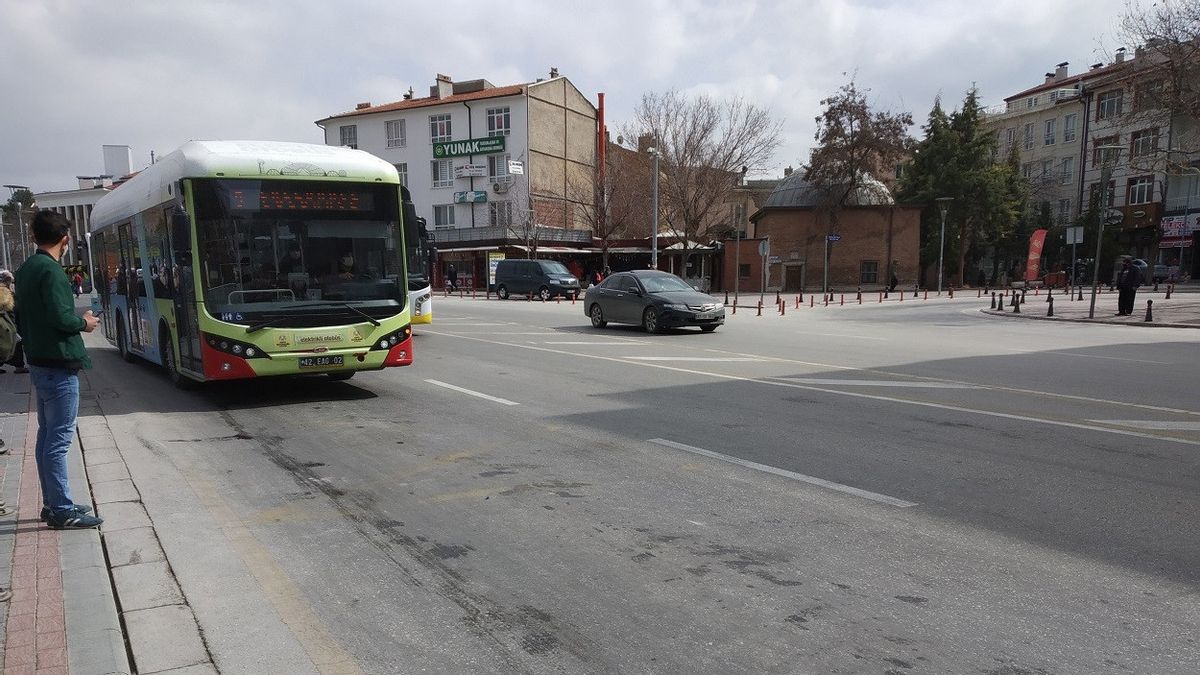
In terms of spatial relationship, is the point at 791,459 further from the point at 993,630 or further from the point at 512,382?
the point at 512,382

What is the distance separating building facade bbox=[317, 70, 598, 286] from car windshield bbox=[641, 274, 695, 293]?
32043mm

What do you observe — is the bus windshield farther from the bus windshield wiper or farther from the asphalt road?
the asphalt road

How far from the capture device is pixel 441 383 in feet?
35.1

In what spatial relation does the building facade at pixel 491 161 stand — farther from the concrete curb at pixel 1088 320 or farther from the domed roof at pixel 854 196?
the concrete curb at pixel 1088 320

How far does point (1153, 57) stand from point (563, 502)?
1170 inches

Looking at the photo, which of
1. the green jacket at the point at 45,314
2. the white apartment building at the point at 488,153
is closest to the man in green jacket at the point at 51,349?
the green jacket at the point at 45,314

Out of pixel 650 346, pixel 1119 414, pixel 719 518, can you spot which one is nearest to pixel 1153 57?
pixel 650 346

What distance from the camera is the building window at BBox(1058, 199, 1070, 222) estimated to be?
60391 mm

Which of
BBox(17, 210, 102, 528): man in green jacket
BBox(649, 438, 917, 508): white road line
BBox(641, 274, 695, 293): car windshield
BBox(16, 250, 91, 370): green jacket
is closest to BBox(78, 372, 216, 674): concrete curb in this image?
BBox(17, 210, 102, 528): man in green jacket

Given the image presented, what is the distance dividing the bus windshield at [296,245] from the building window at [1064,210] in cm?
6566

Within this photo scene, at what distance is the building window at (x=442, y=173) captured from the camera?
58219 mm

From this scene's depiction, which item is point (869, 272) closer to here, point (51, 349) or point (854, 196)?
point (854, 196)

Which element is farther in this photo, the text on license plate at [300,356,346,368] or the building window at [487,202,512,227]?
the building window at [487,202,512,227]

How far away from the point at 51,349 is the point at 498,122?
54539 mm
